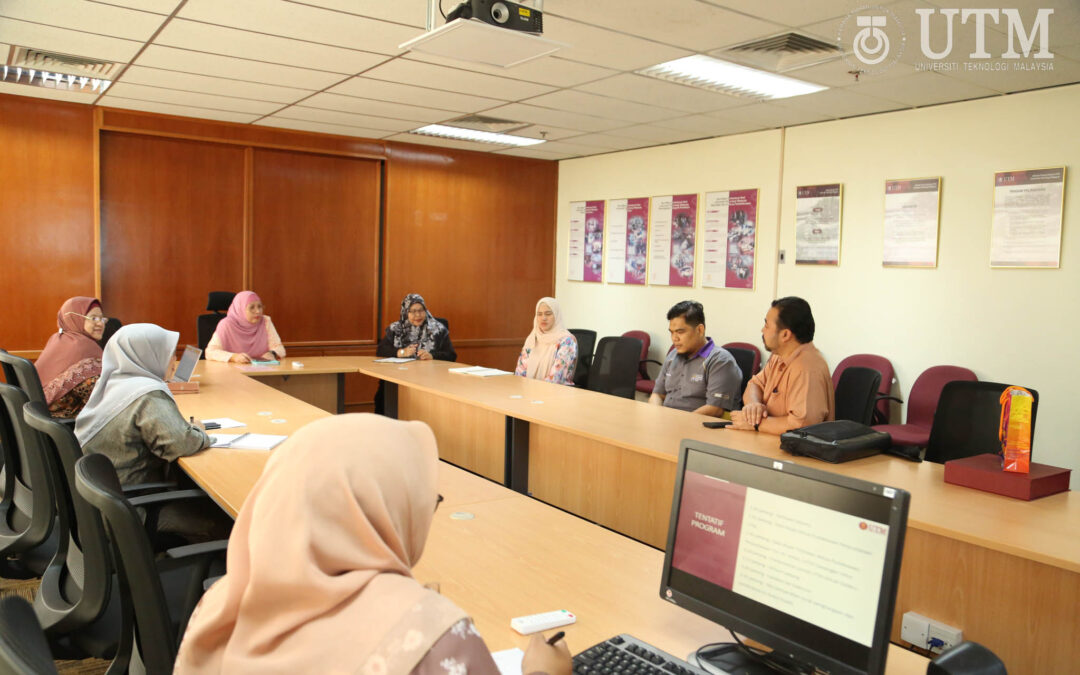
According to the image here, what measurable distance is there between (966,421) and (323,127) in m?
5.42

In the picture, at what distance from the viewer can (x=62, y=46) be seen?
428 cm

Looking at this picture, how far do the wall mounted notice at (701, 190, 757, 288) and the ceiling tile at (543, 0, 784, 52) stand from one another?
2444 millimetres

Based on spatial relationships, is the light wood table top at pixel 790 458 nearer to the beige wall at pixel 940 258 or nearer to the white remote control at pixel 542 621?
the white remote control at pixel 542 621

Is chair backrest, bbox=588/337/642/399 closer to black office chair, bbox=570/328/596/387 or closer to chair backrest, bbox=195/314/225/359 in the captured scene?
black office chair, bbox=570/328/596/387

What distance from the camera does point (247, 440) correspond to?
3.17 metres

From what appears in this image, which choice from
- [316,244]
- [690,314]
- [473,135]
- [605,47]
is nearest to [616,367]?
[690,314]

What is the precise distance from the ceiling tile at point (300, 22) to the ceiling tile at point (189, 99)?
183 cm

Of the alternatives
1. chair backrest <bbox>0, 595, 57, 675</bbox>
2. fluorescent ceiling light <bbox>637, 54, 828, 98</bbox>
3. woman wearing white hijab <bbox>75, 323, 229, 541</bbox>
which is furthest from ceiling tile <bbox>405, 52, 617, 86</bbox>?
chair backrest <bbox>0, 595, 57, 675</bbox>

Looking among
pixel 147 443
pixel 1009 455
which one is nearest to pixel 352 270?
pixel 147 443

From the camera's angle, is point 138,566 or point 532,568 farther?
point 532,568

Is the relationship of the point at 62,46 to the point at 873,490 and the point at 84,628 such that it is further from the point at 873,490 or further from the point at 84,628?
the point at 873,490

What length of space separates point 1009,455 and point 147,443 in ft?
9.94

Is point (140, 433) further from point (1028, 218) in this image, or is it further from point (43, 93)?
point (1028, 218)

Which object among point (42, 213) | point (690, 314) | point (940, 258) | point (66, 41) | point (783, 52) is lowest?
point (690, 314)
